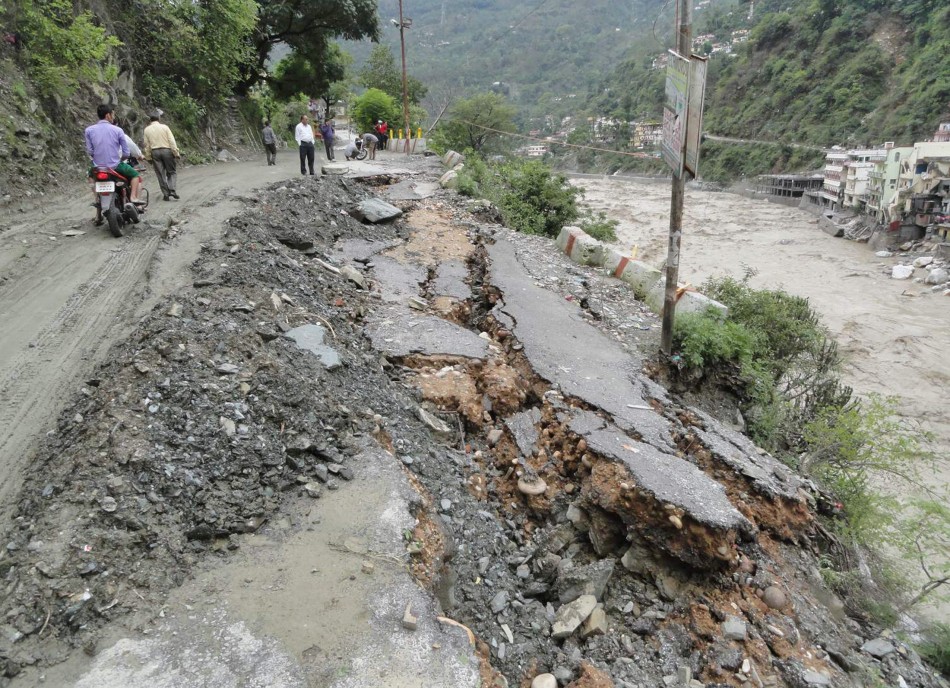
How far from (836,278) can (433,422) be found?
25675 millimetres

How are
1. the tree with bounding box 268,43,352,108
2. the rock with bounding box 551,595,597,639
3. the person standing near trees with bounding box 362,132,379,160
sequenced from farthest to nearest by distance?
the tree with bounding box 268,43,352,108 < the person standing near trees with bounding box 362,132,379,160 < the rock with bounding box 551,595,597,639

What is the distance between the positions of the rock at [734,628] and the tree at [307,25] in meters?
17.6

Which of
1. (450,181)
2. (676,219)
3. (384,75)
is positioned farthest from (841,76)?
(676,219)

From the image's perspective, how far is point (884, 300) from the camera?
21.1 metres

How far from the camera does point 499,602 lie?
9.34ft

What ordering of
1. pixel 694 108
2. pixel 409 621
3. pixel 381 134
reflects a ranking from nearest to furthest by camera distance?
pixel 409 621 < pixel 694 108 < pixel 381 134

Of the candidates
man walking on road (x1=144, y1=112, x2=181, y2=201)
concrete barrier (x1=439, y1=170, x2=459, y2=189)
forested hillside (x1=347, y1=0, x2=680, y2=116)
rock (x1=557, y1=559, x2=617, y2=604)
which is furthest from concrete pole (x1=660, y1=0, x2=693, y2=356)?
forested hillside (x1=347, y1=0, x2=680, y2=116)

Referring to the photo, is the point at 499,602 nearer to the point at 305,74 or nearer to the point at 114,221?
the point at 114,221

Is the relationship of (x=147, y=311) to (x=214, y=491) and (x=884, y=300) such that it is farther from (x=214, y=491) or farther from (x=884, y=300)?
(x=884, y=300)

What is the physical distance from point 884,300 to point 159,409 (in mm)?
25081

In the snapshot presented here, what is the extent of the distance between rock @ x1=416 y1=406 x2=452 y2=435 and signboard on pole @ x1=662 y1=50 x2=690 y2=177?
2891 mm

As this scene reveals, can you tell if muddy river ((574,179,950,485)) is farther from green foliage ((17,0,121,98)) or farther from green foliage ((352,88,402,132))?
green foliage ((17,0,121,98))

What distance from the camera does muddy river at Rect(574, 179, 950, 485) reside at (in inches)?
580

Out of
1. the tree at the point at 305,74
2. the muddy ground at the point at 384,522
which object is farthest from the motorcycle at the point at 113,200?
the tree at the point at 305,74
